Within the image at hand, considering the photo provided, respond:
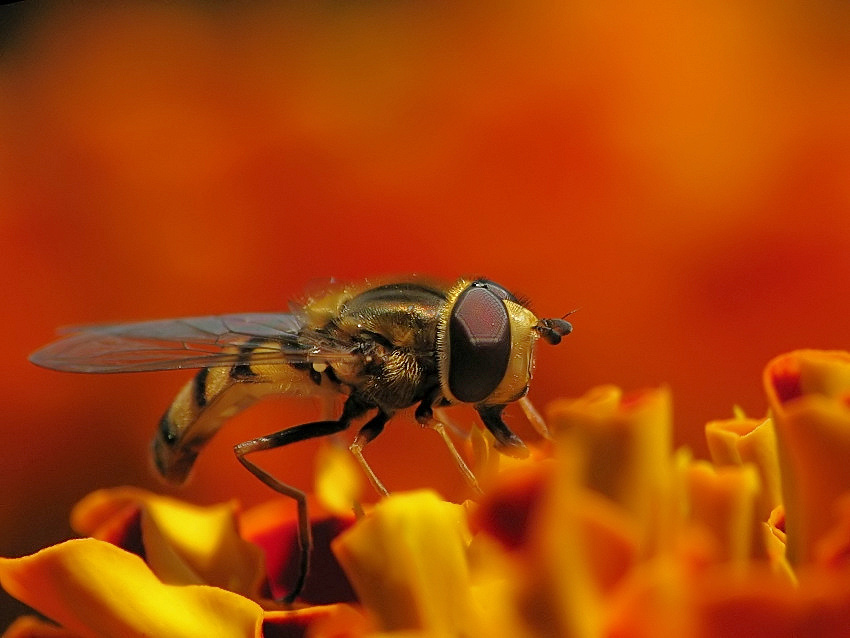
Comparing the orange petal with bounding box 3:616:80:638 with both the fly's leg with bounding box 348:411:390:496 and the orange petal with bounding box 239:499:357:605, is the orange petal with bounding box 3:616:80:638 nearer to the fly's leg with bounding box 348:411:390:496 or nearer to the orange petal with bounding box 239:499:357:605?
the orange petal with bounding box 239:499:357:605

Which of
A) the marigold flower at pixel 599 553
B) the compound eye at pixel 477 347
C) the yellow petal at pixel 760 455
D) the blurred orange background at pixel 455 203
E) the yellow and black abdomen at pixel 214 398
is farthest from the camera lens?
the blurred orange background at pixel 455 203

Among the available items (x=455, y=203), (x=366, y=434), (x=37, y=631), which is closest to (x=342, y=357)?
(x=366, y=434)

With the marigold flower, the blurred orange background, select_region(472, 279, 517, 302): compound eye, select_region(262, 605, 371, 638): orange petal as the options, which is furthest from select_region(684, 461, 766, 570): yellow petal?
the blurred orange background

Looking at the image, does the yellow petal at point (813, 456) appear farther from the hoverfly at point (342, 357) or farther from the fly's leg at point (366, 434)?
the fly's leg at point (366, 434)

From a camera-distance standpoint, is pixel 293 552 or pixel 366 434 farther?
pixel 366 434

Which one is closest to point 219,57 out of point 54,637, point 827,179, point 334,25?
point 334,25

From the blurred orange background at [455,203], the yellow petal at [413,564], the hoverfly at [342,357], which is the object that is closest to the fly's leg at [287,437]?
the hoverfly at [342,357]

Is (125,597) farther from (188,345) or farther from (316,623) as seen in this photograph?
(188,345)
